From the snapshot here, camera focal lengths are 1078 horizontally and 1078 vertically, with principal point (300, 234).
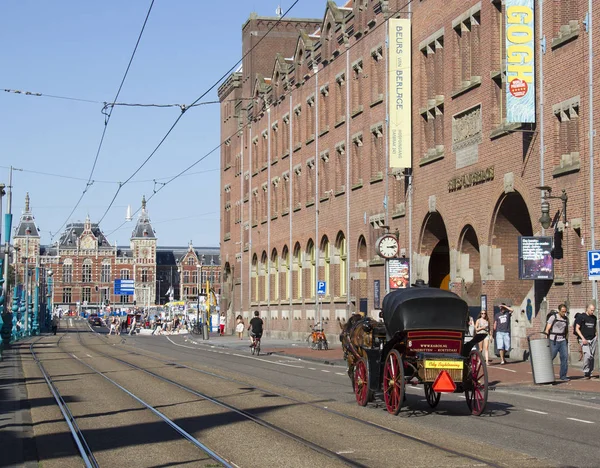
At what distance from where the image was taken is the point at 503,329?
31.5m

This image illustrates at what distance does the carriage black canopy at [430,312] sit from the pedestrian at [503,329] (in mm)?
14823

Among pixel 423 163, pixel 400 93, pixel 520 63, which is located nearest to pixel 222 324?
pixel 400 93

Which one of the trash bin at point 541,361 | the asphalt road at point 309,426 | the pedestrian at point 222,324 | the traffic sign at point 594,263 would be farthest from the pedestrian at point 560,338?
the pedestrian at point 222,324

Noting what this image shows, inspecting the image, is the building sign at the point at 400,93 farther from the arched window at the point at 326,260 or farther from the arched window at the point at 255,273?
the arched window at the point at 255,273

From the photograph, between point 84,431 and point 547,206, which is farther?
point 547,206

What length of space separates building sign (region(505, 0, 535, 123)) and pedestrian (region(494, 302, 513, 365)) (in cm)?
562

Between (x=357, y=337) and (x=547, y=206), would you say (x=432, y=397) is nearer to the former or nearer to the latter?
(x=357, y=337)

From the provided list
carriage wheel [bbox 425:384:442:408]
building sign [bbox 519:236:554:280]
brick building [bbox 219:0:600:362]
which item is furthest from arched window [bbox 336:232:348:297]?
carriage wheel [bbox 425:384:442:408]

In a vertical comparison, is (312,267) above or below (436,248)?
below

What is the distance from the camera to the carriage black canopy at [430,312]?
16719 mm

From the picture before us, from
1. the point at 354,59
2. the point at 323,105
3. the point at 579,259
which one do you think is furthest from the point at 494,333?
the point at 323,105

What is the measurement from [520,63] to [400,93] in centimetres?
1152

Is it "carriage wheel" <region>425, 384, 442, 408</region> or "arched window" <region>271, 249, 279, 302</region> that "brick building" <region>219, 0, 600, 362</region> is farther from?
"carriage wheel" <region>425, 384, 442, 408</region>

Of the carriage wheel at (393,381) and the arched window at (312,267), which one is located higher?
the arched window at (312,267)
